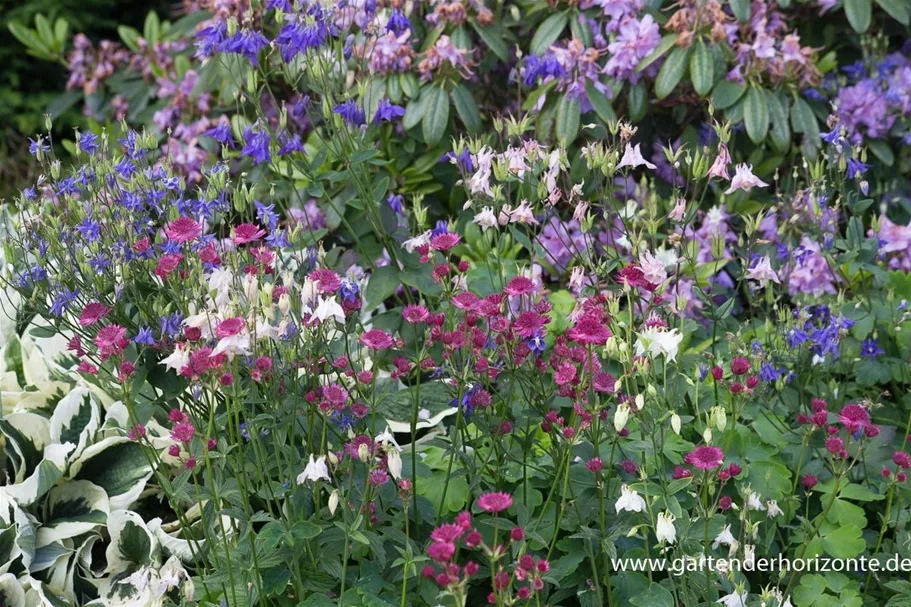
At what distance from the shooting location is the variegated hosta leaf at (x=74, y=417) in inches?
84.7

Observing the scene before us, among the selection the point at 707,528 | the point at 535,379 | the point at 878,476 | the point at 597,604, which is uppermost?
the point at 535,379

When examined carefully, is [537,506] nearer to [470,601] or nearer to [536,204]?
[470,601]

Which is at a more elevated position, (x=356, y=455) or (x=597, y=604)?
(x=356, y=455)

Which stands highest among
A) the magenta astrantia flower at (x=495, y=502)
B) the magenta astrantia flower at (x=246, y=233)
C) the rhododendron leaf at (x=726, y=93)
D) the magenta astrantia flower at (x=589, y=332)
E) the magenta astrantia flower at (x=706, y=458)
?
the magenta astrantia flower at (x=246, y=233)

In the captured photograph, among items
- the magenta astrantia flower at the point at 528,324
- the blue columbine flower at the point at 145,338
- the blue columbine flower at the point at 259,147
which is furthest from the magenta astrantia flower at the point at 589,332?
the blue columbine flower at the point at 259,147

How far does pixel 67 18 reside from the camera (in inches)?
221

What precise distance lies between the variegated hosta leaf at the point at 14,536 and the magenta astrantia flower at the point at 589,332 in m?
1.19

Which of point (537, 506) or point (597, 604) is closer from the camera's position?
point (597, 604)

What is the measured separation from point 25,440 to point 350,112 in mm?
1013

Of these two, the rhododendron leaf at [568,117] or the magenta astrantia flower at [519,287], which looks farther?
the rhododendron leaf at [568,117]

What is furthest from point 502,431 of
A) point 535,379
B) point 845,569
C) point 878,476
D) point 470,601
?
point 878,476

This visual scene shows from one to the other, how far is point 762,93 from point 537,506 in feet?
5.37

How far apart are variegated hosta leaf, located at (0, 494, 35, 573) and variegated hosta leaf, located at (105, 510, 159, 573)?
0.15 metres

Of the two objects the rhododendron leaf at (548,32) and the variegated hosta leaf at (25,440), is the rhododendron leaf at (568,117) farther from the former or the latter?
the variegated hosta leaf at (25,440)
